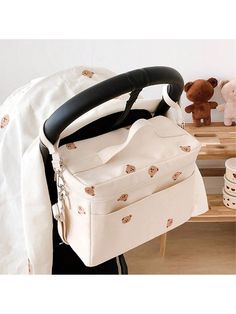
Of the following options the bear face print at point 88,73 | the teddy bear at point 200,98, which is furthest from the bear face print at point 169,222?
the teddy bear at point 200,98

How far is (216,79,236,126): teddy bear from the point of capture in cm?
168

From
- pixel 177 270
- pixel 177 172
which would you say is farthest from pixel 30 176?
pixel 177 270

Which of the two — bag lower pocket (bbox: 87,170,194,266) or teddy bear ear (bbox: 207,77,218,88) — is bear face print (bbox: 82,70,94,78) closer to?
bag lower pocket (bbox: 87,170,194,266)

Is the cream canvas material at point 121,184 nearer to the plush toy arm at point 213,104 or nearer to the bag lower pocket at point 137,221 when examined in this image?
the bag lower pocket at point 137,221

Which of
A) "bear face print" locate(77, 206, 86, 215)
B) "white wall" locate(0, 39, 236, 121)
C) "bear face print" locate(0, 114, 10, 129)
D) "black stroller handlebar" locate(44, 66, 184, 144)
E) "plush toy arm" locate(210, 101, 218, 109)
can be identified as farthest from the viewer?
"plush toy arm" locate(210, 101, 218, 109)

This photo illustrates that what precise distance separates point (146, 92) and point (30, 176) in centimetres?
110

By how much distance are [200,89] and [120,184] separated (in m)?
1.08

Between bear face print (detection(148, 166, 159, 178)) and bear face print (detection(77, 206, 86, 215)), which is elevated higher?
bear face print (detection(148, 166, 159, 178))

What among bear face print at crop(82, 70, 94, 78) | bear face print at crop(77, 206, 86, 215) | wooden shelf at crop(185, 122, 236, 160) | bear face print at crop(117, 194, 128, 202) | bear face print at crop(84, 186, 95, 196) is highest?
bear face print at crop(82, 70, 94, 78)

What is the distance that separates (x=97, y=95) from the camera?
0.60 m

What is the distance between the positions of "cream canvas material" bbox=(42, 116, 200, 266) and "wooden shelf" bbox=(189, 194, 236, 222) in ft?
3.36

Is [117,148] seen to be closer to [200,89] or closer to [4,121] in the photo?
[4,121]

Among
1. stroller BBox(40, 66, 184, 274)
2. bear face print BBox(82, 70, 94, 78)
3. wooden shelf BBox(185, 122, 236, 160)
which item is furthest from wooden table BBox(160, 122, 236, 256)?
bear face print BBox(82, 70, 94, 78)

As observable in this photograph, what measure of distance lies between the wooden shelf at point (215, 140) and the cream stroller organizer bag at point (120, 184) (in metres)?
0.87
